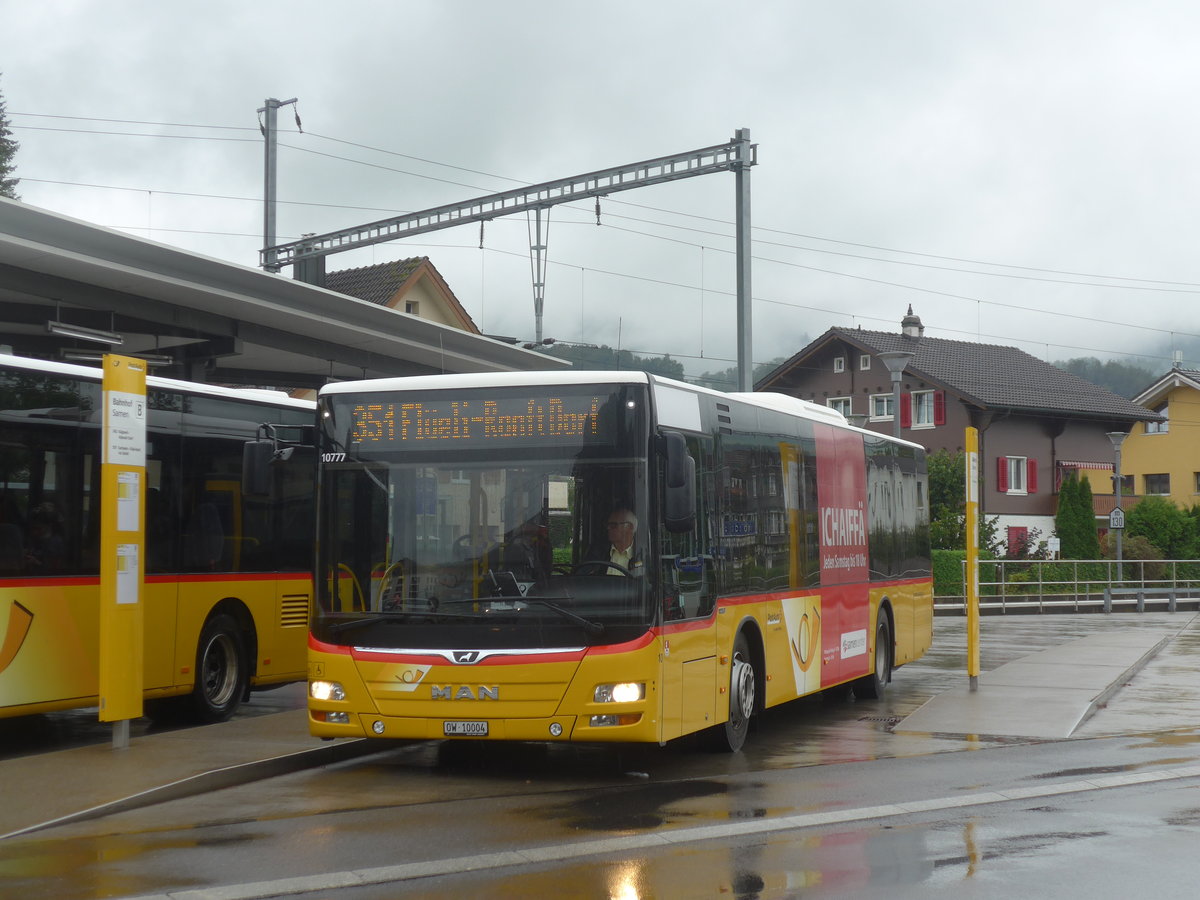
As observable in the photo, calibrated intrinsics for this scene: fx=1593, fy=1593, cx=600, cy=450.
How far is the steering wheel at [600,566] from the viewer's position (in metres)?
10.3

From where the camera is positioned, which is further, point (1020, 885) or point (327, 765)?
point (327, 765)

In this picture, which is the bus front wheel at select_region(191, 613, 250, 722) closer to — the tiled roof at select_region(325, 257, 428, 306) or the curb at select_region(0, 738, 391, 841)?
the curb at select_region(0, 738, 391, 841)

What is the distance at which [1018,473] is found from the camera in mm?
64688

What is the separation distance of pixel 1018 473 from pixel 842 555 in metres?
Result: 51.5

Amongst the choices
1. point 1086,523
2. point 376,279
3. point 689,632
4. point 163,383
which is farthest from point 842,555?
point 1086,523

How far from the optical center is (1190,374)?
72812mm

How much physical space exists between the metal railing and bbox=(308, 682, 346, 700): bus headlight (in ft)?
99.5

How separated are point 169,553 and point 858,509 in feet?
22.3

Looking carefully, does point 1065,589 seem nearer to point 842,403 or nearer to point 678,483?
point 842,403

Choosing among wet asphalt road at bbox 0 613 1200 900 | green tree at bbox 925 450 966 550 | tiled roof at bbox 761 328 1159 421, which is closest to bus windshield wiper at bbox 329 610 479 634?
wet asphalt road at bbox 0 613 1200 900

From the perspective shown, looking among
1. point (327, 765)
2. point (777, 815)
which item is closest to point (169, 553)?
point (327, 765)

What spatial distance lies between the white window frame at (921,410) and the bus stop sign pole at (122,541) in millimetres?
55500

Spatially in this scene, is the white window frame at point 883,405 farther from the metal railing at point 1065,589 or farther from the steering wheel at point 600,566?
the steering wheel at point 600,566

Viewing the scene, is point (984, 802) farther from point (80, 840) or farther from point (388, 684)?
point (80, 840)
